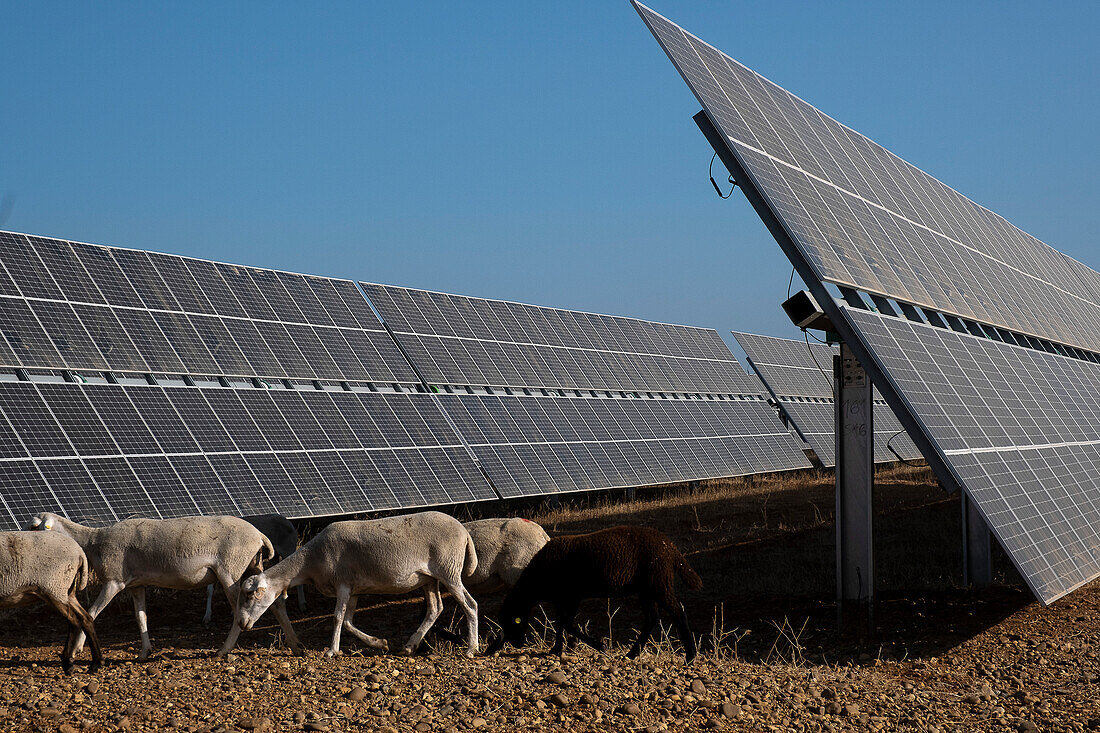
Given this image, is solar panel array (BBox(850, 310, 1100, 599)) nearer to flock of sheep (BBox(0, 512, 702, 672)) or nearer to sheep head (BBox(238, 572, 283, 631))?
flock of sheep (BBox(0, 512, 702, 672))

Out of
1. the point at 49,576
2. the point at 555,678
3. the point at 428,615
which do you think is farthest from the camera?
the point at 428,615

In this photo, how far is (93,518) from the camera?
508 inches

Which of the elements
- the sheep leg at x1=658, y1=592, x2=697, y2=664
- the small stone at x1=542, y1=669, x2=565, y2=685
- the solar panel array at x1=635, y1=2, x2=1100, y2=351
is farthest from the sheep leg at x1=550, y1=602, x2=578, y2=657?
the solar panel array at x1=635, y1=2, x2=1100, y2=351

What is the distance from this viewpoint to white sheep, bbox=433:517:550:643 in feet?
32.7

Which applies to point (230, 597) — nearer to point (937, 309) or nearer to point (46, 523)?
point (46, 523)

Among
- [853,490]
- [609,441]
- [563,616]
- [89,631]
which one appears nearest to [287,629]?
[89,631]

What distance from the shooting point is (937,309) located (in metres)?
13.1

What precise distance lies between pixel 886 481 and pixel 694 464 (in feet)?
23.7

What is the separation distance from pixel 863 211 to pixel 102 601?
1050 cm

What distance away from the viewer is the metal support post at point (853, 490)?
1135 centimetres

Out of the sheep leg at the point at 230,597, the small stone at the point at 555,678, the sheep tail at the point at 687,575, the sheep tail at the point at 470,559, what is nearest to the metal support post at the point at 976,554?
the sheep tail at the point at 687,575

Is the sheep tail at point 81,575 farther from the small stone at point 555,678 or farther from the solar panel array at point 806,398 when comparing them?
the solar panel array at point 806,398

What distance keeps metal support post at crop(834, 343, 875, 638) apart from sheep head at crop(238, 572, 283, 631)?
6.10 metres

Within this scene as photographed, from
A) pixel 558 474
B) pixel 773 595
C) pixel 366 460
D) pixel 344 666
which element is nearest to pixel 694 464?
pixel 558 474
